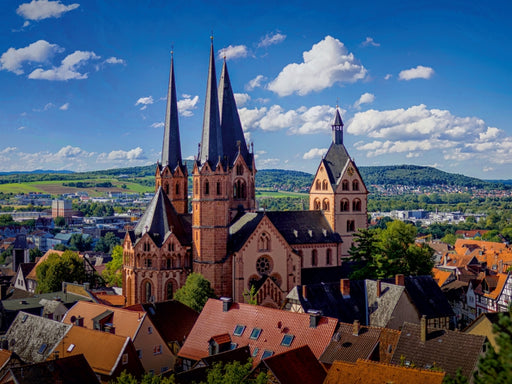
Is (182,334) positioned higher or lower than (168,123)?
lower

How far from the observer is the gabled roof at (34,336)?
46037 mm

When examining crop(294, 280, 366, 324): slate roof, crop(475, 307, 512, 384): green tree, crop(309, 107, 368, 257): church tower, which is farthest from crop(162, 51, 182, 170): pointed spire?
crop(475, 307, 512, 384): green tree

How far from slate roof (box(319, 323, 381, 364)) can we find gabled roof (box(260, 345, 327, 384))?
60.6 inches

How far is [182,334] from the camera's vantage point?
177 feet

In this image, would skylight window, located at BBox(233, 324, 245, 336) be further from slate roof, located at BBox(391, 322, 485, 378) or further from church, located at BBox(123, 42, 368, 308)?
church, located at BBox(123, 42, 368, 308)

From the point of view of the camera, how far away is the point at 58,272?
87188 mm

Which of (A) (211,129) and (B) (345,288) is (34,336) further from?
(A) (211,129)

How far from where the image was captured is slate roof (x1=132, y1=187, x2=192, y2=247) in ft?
229

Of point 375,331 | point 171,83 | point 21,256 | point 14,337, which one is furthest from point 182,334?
point 21,256

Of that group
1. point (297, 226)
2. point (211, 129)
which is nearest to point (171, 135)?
point (211, 129)

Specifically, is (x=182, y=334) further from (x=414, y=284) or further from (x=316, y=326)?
(x=414, y=284)

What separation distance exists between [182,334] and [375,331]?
18023 mm

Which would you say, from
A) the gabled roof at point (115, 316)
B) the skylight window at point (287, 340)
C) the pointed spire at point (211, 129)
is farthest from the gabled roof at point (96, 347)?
the pointed spire at point (211, 129)

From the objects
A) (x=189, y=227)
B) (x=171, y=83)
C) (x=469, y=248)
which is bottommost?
(x=469, y=248)
